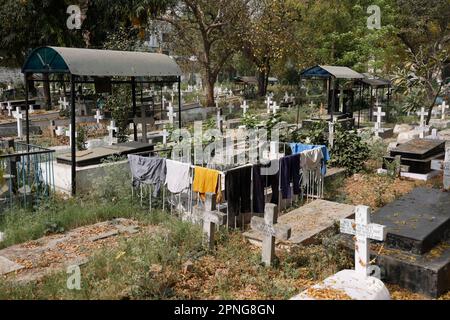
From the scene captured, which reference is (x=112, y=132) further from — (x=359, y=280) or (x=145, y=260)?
(x=359, y=280)

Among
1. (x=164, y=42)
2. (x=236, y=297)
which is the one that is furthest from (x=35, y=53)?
(x=164, y=42)

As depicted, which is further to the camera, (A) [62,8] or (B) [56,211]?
(A) [62,8]

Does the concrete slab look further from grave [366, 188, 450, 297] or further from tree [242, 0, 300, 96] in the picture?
tree [242, 0, 300, 96]

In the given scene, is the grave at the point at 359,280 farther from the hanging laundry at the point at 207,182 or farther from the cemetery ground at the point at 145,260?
the hanging laundry at the point at 207,182

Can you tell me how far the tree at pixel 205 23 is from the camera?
90.0 feet

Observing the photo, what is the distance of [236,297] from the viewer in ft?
19.0

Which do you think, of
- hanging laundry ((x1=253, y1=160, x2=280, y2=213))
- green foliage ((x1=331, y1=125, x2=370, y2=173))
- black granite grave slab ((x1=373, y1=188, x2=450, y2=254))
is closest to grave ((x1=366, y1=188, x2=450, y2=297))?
black granite grave slab ((x1=373, y1=188, x2=450, y2=254))

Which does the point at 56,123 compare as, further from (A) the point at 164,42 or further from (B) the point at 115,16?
(A) the point at 164,42

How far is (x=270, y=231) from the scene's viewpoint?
21.5 ft

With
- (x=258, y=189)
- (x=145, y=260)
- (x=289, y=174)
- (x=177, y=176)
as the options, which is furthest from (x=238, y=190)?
(x=145, y=260)

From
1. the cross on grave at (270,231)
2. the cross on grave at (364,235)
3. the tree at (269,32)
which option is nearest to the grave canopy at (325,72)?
the tree at (269,32)

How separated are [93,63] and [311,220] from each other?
20.5 ft

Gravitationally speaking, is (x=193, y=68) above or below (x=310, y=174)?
above
